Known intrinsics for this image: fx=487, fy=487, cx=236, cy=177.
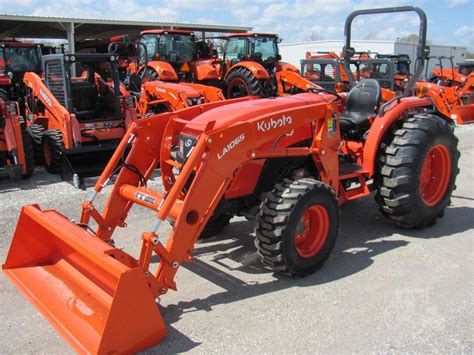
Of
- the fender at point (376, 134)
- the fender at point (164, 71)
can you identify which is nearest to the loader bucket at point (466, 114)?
the fender at point (164, 71)

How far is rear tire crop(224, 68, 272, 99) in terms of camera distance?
12430 mm

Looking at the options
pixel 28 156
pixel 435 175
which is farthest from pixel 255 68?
pixel 435 175

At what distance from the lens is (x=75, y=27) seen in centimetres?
2247

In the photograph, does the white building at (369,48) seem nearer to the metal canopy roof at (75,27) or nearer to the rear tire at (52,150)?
the metal canopy roof at (75,27)

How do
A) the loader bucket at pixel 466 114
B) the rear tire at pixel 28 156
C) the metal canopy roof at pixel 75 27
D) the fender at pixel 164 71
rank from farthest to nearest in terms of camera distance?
the metal canopy roof at pixel 75 27
the loader bucket at pixel 466 114
the fender at pixel 164 71
the rear tire at pixel 28 156

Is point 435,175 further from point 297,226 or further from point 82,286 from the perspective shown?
point 82,286

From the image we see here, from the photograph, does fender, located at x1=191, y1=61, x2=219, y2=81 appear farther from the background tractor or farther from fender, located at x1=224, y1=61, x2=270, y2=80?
the background tractor

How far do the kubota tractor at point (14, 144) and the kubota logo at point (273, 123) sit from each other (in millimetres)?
4827

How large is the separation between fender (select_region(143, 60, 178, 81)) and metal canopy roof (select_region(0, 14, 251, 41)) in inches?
337

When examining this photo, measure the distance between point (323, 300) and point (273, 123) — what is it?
1396 mm

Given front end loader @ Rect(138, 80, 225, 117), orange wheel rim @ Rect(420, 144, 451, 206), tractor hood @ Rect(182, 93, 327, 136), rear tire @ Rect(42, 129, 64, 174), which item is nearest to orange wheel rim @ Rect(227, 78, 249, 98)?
front end loader @ Rect(138, 80, 225, 117)

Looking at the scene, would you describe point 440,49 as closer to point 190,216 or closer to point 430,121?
point 430,121

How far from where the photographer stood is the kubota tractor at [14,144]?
7262 millimetres

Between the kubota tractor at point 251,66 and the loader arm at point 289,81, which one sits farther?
the loader arm at point 289,81
